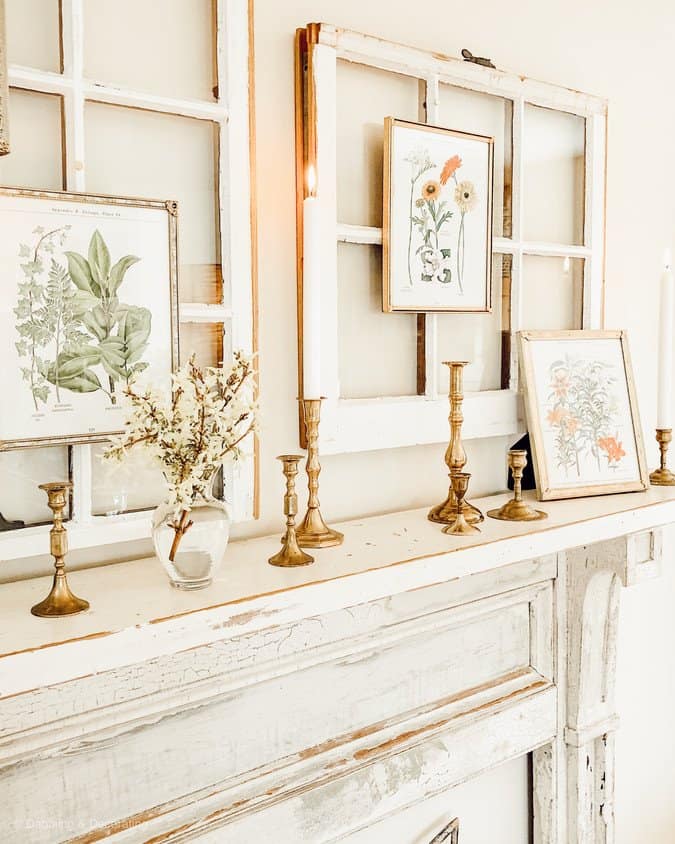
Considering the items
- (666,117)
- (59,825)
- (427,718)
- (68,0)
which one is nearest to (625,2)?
(666,117)

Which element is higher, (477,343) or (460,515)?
(477,343)

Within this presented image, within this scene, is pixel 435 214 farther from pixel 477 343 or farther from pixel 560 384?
pixel 560 384

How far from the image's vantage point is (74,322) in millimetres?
927

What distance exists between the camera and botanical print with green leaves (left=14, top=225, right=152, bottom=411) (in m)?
0.90

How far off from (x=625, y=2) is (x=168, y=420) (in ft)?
4.23

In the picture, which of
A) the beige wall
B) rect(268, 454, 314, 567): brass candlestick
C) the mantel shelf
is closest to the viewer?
the mantel shelf

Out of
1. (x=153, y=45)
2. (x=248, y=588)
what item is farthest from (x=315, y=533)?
(x=153, y=45)

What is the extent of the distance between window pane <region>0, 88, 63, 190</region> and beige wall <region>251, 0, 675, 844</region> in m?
0.27

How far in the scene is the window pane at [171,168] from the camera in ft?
3.12

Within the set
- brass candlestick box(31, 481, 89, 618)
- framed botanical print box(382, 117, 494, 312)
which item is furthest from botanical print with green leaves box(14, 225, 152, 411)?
framed botanical print box(382, 117, 494, 312)

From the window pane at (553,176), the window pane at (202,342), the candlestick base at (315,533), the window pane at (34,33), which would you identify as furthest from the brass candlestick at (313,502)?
the window pane at (553,176)

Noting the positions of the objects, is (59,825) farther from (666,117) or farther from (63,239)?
(666,117)

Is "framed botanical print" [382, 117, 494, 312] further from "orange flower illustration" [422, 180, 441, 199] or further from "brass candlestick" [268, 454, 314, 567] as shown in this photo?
"brass candlestick" [268, 454, 314, 567]

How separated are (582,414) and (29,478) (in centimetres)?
90
